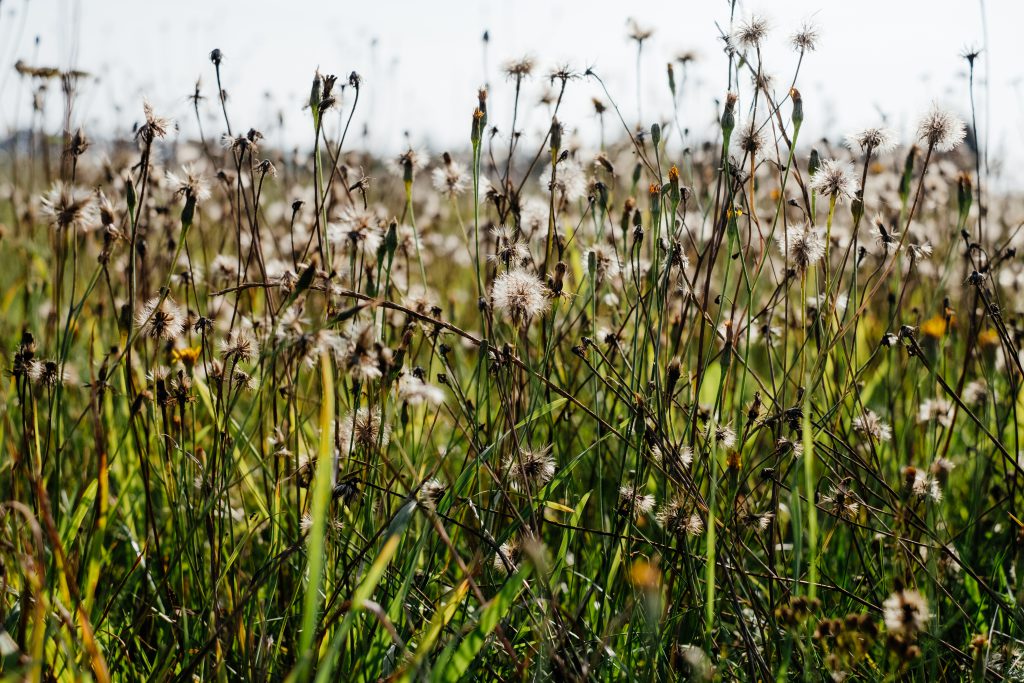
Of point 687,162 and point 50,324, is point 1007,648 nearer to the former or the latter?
point 687,162

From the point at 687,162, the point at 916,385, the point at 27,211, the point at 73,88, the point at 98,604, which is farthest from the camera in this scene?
the point at 27,211

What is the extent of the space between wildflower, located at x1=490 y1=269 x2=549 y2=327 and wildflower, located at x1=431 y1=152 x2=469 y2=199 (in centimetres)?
69

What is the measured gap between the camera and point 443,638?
1.48m

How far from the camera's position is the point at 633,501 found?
4.62 ft

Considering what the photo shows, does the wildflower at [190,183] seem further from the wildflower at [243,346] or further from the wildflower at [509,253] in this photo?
the wildflower at [509,253]

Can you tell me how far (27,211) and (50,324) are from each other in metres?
1.20

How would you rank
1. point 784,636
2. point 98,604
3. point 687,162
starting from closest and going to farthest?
point 784,636 → point 98,604 → point 687,162

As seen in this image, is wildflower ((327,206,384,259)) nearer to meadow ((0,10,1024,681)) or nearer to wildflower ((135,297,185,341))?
meadow ((0,10,1024,681))

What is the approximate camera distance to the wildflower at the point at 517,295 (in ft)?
4.65

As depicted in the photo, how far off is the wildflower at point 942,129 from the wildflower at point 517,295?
3.31 ft

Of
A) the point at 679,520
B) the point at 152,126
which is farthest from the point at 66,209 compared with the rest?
the point at 679,520

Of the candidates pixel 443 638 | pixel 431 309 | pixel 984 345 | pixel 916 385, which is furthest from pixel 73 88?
pixel 984 345

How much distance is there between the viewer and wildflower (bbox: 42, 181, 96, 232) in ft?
4.96

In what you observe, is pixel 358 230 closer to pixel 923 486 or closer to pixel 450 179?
pixel 450 179
